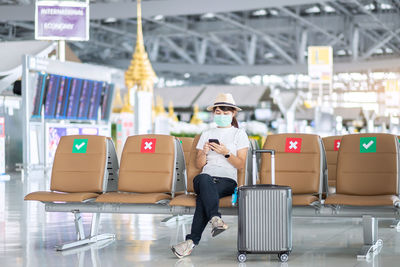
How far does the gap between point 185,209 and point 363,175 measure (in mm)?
1784

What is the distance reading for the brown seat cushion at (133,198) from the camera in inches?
283

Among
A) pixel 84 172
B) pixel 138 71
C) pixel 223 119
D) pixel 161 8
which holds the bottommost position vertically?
pixel 84 172

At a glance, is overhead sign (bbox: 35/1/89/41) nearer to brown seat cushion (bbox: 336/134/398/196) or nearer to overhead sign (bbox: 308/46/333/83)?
brown seat cushion (bbox: 336/134/398/196)

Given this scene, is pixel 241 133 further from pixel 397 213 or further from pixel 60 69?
pixel 60 69

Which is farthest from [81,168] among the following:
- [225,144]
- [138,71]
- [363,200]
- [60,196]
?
[138,71]

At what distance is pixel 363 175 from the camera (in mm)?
7312

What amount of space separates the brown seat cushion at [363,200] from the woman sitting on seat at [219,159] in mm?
949

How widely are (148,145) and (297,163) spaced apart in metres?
1.57

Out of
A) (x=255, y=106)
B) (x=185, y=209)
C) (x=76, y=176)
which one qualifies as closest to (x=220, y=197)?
(x=185, y=209)

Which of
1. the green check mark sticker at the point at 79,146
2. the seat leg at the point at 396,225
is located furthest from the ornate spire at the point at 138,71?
the green check mark sticker at the point at 79,146

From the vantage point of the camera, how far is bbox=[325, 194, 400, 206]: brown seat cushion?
267 inches

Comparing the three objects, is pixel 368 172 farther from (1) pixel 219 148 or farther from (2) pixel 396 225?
(2) pixel 396 225

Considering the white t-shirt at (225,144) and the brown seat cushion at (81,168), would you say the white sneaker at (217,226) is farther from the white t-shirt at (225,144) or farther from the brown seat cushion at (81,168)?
the brown seat cushion at (81,168)

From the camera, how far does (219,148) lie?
7109mm
